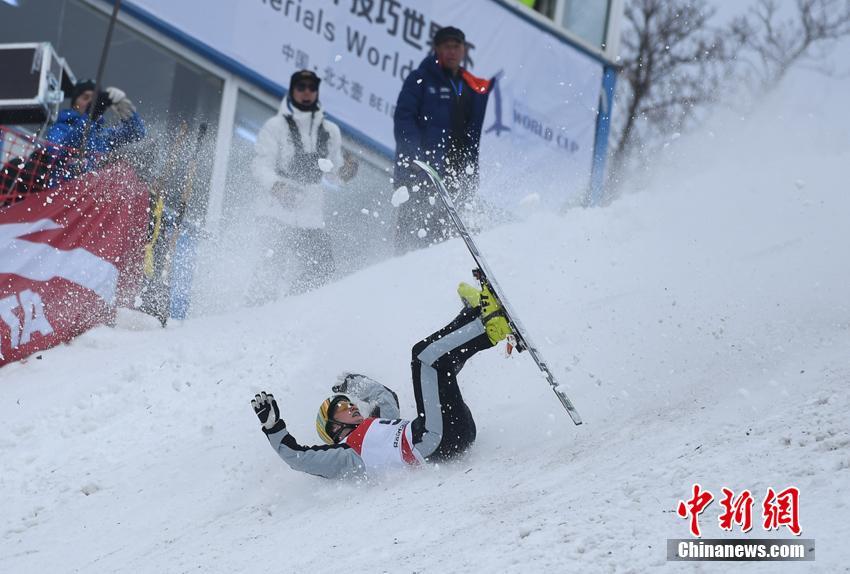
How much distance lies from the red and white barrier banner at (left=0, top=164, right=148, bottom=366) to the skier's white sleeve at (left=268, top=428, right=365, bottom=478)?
2545 millimetres

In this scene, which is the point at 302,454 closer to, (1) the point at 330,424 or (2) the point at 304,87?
(1) the point at 330,424

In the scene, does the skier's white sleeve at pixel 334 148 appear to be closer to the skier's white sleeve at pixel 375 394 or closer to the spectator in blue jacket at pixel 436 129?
the spectator in blue jacket at pixel 436 129

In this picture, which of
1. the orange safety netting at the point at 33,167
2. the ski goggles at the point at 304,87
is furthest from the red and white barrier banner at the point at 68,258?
the ski goggles at the point at 304,87

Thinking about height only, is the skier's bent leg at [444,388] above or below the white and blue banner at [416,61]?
below

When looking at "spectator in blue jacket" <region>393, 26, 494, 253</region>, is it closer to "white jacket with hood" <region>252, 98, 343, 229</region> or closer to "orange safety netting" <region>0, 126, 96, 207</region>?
"white jacket with hood" <region>252, 98, 343, 229</region>

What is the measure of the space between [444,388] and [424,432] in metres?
0.23

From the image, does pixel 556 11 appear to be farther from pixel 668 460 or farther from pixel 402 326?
pixel 668 460

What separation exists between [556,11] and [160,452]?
8129 mm

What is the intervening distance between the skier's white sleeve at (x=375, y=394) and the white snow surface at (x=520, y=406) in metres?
0.31

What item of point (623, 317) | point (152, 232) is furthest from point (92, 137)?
point (623, 317)

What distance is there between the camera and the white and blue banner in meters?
9.19

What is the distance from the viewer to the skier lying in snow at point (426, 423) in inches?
174

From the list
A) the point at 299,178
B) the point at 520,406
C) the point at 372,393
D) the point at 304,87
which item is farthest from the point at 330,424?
the point at 304,87

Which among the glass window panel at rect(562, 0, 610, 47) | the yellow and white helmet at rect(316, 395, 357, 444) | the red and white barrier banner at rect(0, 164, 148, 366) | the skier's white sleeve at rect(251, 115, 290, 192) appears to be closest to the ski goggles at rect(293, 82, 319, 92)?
the skier's white sleeve at rect(251, 115, 290, 192)
